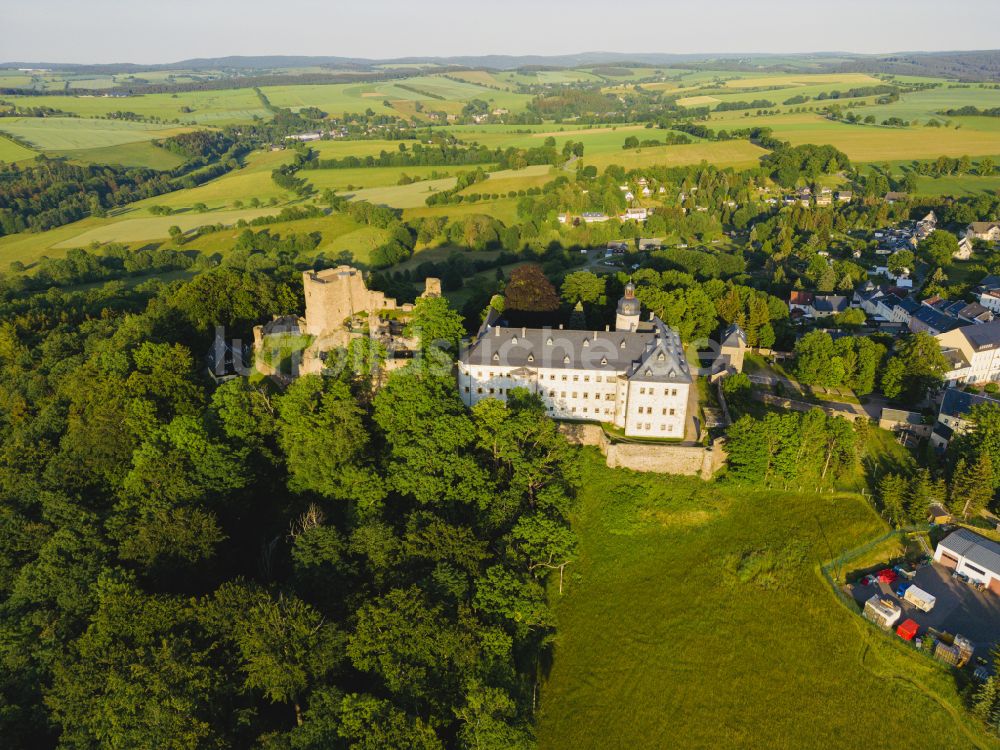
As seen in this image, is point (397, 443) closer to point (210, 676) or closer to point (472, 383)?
point (472, 383)

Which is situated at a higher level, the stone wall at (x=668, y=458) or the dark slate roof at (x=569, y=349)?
the dark slate roof at (x=569, y=349)

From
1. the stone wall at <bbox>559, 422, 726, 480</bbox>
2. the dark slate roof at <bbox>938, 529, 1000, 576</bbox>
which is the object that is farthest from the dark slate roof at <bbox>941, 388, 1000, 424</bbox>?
the stone wall at <bbox>559, 422, 726, 480</bbox>

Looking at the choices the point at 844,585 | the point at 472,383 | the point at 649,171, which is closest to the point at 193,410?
the point at 472,383

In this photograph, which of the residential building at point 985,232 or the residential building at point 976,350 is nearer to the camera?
the residential building at point 976,350

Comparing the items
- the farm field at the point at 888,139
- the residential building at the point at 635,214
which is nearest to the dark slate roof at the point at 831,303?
the residential building at the point at 635,214

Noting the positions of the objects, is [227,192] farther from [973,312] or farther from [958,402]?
[958,402]

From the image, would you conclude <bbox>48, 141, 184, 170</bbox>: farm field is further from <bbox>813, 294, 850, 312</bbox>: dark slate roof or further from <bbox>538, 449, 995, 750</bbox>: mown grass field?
<bbox>538, 449, 995, 750</bbox>: mown grass field

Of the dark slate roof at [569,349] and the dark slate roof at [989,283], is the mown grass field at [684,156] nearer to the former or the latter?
the dark slate roof at [989,283]
